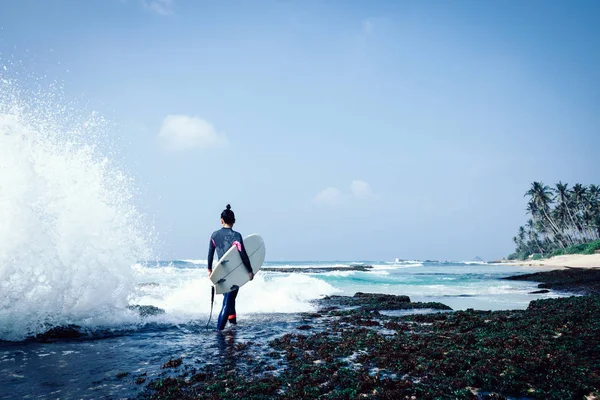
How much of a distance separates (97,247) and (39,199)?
89.9 inches

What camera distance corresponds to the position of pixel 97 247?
1145 centimetres

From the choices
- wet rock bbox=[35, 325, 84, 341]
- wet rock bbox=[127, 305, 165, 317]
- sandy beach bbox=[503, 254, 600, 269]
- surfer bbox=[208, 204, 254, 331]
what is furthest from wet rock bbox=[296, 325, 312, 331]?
sandy beach bbox=[503, 254, 600, 269]

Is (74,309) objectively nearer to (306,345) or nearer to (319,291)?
(306,345)

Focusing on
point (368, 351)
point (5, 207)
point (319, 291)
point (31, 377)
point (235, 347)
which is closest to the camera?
point (31, 377)

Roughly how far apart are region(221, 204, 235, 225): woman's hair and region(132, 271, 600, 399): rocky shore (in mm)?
3358

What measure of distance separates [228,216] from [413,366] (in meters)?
6.09

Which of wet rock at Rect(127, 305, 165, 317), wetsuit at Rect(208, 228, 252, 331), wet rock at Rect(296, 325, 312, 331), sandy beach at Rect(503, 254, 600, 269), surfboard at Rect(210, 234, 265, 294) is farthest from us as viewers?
sandy beach at Rect(503, 254, 600, 269)

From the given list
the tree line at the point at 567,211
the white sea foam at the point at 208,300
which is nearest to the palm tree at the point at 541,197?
the tree line at the point at 567,211

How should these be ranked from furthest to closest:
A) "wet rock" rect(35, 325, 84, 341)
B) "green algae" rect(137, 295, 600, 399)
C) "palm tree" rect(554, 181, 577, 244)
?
1. "palm tree" rect(554, 181, 577, 244)
2. "wet rock" rect(35, 325, 84, 341)
3. "green algae" rect(137, 295, 600, 399)

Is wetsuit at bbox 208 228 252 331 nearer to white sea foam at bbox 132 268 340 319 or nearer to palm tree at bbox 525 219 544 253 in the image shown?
white sea foam at bbox 132 268 340 319

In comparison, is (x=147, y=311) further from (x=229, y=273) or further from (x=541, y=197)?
(x=541, y=197)

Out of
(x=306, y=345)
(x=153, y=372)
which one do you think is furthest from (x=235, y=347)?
(x=153, y=372)

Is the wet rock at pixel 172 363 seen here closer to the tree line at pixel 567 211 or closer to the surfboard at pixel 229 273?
the surfboard at pixel 229 273

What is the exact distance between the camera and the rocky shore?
492 centimetres
